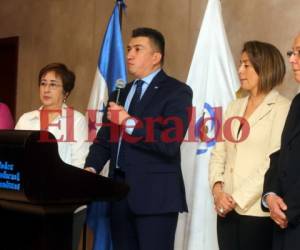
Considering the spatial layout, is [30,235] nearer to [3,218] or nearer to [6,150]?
[3,218]

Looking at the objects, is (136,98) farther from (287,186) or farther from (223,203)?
(287,186)

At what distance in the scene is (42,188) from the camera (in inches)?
71.8

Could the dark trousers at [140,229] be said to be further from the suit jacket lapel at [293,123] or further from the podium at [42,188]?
the suit jacket lapel at [293,123]

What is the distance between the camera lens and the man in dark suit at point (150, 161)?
7.68 feet

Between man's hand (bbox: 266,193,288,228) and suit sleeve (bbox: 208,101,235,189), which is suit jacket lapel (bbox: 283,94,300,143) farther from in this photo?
suit sleeve (bbox: 208,101,235,189)

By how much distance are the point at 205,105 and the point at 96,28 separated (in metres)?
1.93

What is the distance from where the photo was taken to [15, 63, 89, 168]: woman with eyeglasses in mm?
2803

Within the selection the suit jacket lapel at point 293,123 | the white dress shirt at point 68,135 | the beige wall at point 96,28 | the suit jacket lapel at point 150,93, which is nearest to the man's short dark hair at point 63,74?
the white dress shirt at point 68,135

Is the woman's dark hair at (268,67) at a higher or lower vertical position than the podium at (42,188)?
higher

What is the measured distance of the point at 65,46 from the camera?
489 centimetres

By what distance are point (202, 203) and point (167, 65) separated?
1.40 m

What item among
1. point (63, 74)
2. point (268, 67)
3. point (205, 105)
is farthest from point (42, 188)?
point (205, 105)

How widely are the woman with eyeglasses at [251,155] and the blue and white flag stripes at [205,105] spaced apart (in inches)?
24.8

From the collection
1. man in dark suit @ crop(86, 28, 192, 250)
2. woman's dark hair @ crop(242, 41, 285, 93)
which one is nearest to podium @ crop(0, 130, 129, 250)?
man in dark suit @ crop(86, 28, 192, 250)
